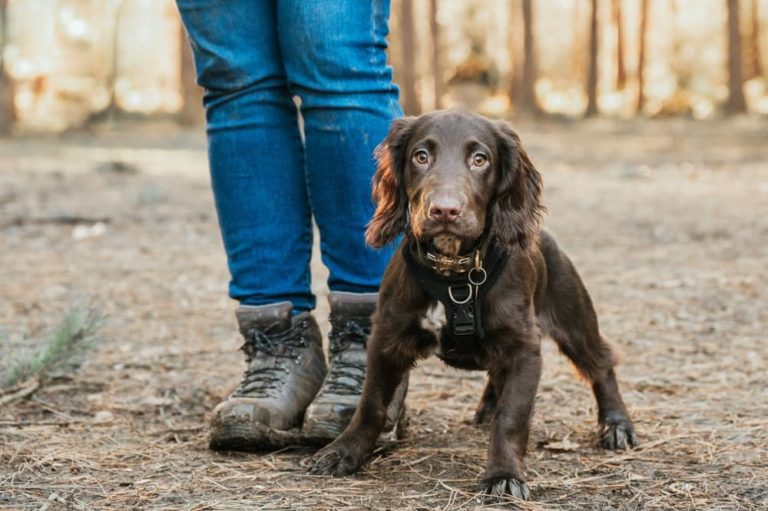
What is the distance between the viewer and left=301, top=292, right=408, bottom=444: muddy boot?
9.63 feet

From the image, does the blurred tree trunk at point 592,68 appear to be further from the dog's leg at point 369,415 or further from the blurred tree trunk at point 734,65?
the dog's leg at point 369,415

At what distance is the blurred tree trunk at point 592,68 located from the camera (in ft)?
86.8

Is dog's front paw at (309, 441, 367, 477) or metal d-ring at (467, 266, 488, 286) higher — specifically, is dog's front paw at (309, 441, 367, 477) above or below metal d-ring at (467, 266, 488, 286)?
below

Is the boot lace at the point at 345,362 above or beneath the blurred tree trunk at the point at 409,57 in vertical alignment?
beneath

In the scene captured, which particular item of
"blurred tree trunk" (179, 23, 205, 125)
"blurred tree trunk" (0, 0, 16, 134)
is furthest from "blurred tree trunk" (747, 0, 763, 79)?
"blurred tree trunk" (0, 0, 16, 134)

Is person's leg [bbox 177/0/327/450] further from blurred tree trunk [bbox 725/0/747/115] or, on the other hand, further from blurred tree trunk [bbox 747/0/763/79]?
blurred tree trunk [bbox 747/0/763/79]

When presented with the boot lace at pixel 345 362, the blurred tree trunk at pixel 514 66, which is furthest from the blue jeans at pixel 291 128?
the blurred tree trunk at pixel 514 66

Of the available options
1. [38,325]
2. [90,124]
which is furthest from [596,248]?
[90,124]

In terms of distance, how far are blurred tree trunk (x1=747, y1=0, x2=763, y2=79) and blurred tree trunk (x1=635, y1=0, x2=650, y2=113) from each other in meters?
3.22

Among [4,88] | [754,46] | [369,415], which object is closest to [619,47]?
[754,46]

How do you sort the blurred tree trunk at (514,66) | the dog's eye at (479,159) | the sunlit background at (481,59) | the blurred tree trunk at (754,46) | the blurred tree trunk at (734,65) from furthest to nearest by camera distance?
the blurred tree trunk at (754,46)
the blurred tree trunk at (514,66)
the sunlit background at (481,59)
the blurred tree trunk at (734,65)
the dog's eye at (479,159)

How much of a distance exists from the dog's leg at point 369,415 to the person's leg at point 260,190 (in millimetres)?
287

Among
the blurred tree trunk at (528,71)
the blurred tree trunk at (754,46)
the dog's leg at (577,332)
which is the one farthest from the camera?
the blurred tree trunk at (754,46)

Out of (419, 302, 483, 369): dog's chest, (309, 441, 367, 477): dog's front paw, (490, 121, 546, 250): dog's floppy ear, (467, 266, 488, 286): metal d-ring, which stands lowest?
(309, 441, 367, 477): dog's front paw
